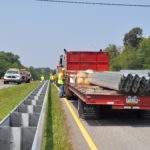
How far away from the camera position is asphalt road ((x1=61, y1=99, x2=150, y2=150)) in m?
7.78

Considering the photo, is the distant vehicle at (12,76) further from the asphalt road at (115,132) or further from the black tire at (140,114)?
the black tire at (140,114)

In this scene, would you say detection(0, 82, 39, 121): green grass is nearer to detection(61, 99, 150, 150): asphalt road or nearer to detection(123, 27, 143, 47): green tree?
detection(61, 99, 150, 150): asphalt road

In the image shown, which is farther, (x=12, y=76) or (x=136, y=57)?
(x=136, y=57)

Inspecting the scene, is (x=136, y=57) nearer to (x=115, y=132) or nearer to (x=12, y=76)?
(x=12, y=76)

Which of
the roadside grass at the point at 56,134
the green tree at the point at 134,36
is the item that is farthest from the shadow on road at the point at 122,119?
the green tree at the point at 134,36

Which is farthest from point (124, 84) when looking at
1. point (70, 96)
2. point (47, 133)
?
point (70, 96)

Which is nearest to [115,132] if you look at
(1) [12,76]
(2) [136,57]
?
(1) [12,76]

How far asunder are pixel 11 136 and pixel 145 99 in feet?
15.6

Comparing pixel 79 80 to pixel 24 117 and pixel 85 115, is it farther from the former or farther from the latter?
pixel 24 117

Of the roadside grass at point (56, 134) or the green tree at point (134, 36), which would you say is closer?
the roadside grass at point (56, 134)

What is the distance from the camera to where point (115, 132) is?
9344 millimetres

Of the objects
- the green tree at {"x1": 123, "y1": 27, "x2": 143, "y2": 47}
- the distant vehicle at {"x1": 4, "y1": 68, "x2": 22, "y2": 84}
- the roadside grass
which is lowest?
the roadside grass

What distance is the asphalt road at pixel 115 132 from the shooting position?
778cm

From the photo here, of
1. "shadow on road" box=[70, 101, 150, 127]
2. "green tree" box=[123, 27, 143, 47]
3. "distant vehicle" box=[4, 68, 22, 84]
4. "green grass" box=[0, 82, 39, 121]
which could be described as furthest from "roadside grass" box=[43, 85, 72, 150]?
"green tree" box=[123, 27, 143, 47]
